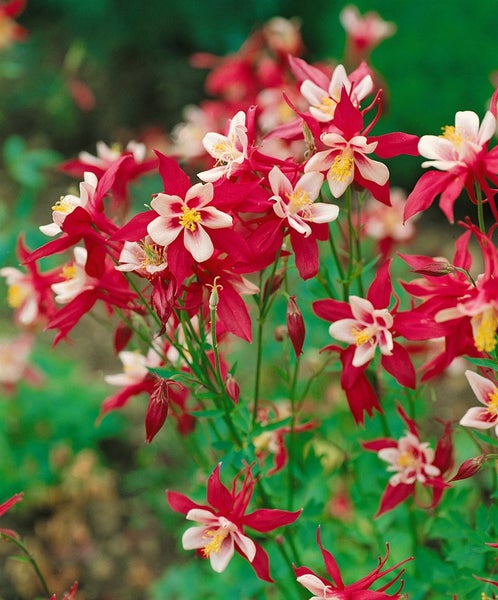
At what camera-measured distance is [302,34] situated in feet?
18.2

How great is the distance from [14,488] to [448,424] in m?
2.11

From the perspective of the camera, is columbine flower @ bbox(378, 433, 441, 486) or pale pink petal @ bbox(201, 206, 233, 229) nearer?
pale pink petal @ bbox(201, 206, 233, 229)

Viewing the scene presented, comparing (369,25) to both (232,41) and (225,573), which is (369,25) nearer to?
(225,573)

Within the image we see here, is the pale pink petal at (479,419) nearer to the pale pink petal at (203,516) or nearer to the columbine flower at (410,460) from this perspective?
the columbine flower at (410,460)

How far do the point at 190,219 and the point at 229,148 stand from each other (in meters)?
0.18

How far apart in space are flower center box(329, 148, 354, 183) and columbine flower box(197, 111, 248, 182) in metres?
0.15

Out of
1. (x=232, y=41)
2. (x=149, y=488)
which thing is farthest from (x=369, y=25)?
(x=232, y=41)

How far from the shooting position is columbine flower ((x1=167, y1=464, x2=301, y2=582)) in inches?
52.6

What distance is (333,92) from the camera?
152 centimetres

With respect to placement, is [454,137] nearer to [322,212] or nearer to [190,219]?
[322,212]

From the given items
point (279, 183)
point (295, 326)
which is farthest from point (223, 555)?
point (279, 183)

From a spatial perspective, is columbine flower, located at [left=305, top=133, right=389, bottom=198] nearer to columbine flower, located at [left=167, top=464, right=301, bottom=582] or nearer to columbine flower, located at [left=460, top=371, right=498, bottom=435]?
columbine flower, located at [left=460, top=371, right=498, bottom=435]

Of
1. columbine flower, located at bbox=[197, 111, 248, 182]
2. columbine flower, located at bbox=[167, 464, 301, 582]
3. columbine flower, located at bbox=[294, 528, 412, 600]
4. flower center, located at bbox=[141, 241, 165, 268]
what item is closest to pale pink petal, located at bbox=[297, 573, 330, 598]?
columbine flower, located at bbox=[294, 528, 412, 600]

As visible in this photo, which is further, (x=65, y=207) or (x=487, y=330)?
(x=65, y=207)
